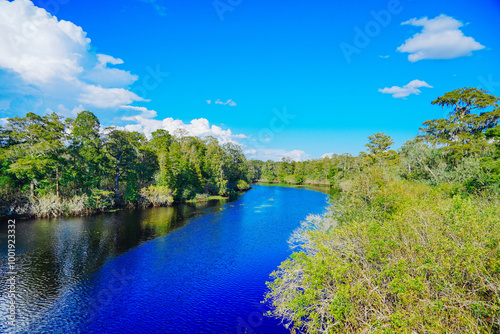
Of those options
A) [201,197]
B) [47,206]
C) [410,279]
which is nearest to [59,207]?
[47,206]

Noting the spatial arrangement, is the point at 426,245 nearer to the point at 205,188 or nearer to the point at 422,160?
the point at 422,160

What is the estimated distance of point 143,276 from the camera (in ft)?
62.4

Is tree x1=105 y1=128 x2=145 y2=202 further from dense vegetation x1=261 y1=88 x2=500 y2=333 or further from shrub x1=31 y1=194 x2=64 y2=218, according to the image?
dense vegetation x1=261 y1=88 x2=500 y2=333

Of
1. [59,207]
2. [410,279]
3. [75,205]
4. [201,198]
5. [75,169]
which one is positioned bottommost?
[201,198]

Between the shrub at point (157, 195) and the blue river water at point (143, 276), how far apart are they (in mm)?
13731

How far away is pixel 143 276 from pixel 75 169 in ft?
93.3

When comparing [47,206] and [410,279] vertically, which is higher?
[410,279]

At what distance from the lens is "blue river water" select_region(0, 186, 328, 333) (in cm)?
1371

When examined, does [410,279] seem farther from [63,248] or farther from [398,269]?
[63,248]

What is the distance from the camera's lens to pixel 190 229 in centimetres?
3269

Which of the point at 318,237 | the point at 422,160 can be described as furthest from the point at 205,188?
the point at 318,237

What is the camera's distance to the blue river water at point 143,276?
13.7 metres

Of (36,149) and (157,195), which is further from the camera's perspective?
(157,195)

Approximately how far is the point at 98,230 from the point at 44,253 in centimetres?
777
